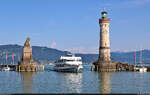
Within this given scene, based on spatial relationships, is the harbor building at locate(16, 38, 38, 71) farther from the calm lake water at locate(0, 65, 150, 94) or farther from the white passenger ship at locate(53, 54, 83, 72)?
the calm lake water at locate(0, 65, 150, 94)

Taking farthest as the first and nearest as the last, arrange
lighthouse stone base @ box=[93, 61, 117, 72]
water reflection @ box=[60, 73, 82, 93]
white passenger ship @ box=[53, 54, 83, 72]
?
lighthouse stone base @ box=[93, 61, 117, 72]
white passenger ship @ box=[53, 54, 83, 72]
water reflection @ box=[60, 73, 82, 93]

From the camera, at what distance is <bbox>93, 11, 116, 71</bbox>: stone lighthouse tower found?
112 m

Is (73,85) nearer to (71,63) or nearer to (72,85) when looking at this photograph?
(72,85)

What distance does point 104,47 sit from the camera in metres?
112

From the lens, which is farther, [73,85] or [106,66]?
[106,66]

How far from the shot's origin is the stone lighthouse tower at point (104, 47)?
368ft

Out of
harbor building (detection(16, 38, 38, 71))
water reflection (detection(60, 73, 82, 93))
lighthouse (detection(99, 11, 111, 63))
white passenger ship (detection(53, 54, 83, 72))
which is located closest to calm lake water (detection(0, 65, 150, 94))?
water reflection (detection(60, 73, 82, 93))

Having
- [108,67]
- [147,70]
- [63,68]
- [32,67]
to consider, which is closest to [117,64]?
[108,67]

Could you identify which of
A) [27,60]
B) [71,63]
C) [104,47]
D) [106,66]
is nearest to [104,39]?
[104,47]

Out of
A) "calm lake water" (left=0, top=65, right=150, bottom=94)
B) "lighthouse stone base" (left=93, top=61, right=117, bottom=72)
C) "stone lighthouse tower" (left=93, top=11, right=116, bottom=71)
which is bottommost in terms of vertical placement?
"calm lake water" (left=0, top=65, right=150, bottom=94)

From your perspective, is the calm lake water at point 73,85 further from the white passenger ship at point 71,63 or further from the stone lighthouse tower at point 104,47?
the stone lighthouse tower at point 104,47

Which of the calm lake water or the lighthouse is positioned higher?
the lighthouse

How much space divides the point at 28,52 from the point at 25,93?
6636cm

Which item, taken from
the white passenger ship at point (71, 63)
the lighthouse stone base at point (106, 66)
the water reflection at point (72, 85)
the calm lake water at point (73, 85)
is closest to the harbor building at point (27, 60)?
the white passenger ship at point (71, 63)
